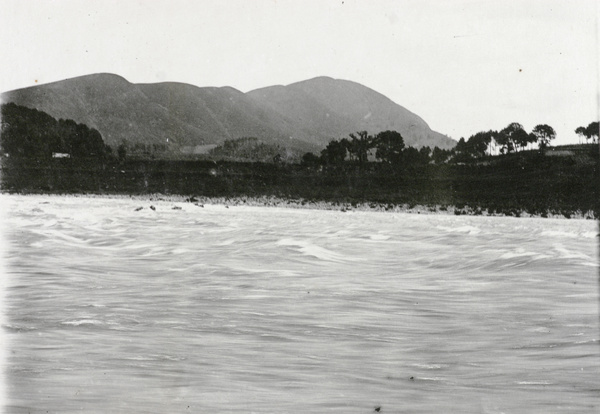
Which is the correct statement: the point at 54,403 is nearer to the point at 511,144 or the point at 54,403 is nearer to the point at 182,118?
the point at 511,144

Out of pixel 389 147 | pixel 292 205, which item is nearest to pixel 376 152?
pixel 389 147

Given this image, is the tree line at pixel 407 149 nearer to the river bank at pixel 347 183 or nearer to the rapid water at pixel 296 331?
the river bank at pixel 347 183

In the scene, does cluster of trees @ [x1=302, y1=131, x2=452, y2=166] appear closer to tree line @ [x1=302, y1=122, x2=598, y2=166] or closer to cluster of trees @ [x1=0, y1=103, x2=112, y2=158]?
tree line @ [x1=302, y1=122, x2=598, y2=166]

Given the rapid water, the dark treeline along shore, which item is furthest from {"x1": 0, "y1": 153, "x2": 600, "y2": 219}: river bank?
the rapid water

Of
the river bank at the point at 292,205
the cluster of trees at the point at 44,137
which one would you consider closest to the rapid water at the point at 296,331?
the river bank at the point at 292,205

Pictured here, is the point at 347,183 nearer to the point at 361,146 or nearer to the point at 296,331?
the point at 361,146

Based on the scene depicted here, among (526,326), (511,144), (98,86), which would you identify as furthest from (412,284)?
(98,86)
